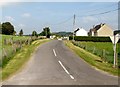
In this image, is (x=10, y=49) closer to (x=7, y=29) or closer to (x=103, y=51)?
(x=103, y=51)

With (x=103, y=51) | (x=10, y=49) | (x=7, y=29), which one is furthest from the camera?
(x=7, y=29)

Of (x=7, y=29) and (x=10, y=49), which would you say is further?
(x=7, y=29)

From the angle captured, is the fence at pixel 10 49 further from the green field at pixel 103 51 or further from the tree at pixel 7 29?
the tree at pixel 7 29

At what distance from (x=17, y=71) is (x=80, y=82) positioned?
244 inches

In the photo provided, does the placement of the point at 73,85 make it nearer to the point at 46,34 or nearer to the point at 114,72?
the point at 114,72

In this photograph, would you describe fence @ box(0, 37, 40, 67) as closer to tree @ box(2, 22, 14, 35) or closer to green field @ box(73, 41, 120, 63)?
green field @ box(73, 41, 120, 63)

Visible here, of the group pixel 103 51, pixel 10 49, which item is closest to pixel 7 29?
pixel 10 49

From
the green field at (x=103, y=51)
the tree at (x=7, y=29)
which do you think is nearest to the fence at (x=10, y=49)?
the green field at (x=103, y=51)

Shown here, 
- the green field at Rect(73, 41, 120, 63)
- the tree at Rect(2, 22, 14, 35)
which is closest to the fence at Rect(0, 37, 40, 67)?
the green field at Rect(73, 41, 120, 63)

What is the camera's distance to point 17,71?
2006 centimetres

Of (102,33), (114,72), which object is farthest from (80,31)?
(114,72)

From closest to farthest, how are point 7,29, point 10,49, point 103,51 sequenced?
point 103,51
point 10,49
point 7,29

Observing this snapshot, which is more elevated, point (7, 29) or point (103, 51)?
point (7, 29)

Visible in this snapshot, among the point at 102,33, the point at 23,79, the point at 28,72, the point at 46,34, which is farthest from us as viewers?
the point at 46,34
